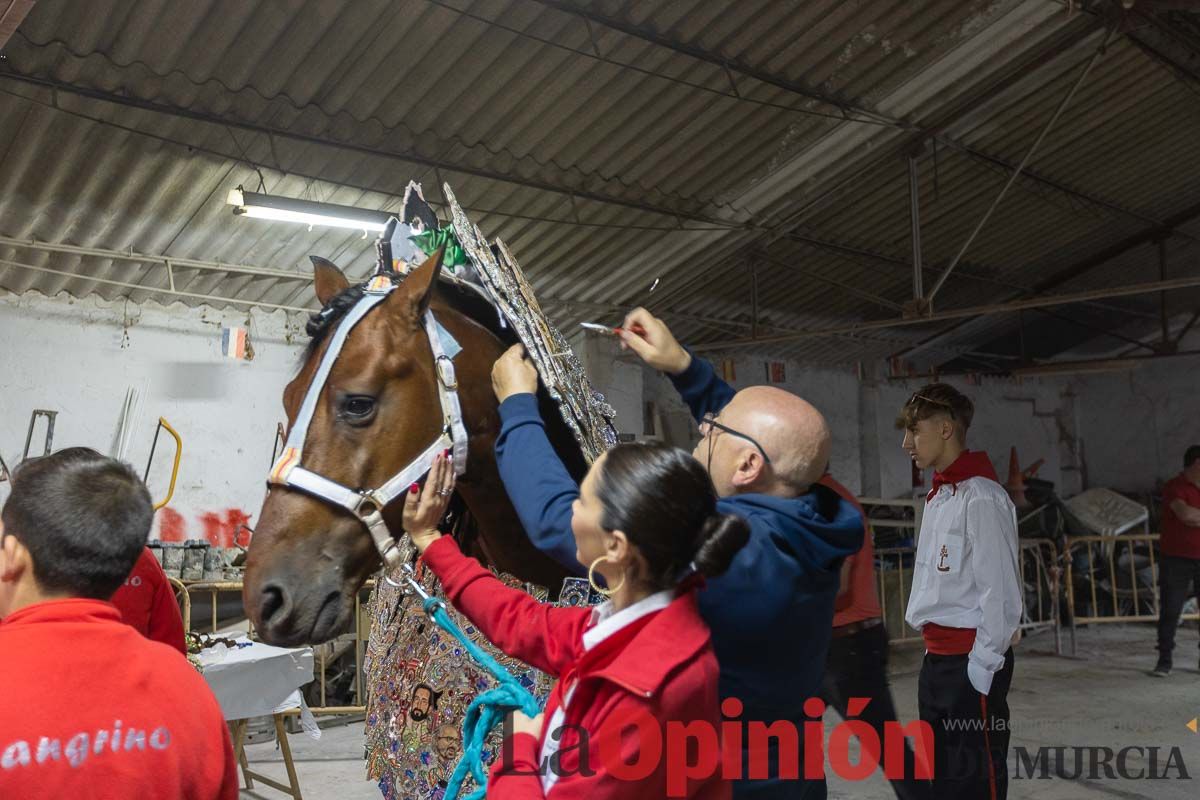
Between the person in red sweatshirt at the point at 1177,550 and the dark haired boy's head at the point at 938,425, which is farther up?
the dark haired boy's head at the point at 938,425

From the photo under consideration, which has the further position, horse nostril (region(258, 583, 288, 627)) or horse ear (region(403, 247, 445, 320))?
horse ear (region(403, 247, 445, 320))

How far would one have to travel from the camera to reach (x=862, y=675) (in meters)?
4.30

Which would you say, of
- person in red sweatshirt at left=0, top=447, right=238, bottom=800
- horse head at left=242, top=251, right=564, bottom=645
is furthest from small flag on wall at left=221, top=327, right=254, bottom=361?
person in red sweatshirt at left=0, top=447, right=238, bottom=800

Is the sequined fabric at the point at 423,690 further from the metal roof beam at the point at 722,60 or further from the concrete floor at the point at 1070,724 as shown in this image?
the metal roof beam at the point at 722,60

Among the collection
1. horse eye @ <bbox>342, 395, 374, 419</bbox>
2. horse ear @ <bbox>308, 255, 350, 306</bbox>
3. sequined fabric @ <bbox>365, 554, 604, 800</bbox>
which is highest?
horse ear @ <bbox>308, 255, 350, 306</bbox>

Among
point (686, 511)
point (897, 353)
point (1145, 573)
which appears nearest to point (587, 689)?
point (686, 511)

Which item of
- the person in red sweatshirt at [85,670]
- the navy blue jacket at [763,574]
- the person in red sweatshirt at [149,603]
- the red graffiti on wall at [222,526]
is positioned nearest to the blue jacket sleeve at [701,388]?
the navy blue jacket at [763,574]

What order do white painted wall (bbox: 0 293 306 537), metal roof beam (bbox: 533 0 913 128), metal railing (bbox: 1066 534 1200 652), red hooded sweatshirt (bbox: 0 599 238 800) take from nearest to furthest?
red hooded sweatshirt (bbox: 0 599 238 800) < metal roof beam (bbox: 533 0 913 128) < white painted wall (bbox: 0 293 306 537) < metal railing (bbox: 1066 534 1200 652)

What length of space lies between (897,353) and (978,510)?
10.2 meters

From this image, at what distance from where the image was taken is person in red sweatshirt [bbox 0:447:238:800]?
53.7 inches

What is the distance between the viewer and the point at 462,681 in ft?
6.59

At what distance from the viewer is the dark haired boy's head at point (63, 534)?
1.47m

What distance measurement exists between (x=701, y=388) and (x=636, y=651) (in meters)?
0.94

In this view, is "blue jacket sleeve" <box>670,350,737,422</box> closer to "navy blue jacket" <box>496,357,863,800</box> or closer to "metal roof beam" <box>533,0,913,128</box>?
"navy blue jacket" <box>496,357,863,800</box>
